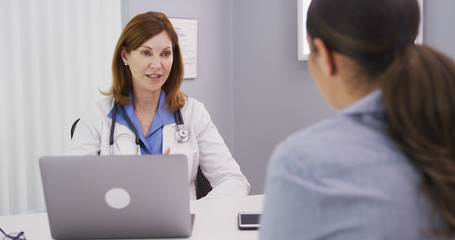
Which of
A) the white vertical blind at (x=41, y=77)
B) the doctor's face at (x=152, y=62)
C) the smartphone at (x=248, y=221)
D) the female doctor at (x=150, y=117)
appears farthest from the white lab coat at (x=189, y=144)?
the white vertical blind at (x=41, y=77)

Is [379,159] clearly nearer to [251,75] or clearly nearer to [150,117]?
[150,117]

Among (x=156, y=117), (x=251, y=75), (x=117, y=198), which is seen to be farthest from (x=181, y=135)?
(x=251, y=75)

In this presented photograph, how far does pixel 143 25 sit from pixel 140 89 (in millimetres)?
279

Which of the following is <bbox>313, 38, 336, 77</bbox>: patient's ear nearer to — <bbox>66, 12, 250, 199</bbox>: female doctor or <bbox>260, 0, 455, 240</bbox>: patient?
<bbox>260, 0, 455, 240</bbox>: patient

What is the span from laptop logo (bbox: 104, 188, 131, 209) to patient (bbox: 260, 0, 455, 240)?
1.82 feet

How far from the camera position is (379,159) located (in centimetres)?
65

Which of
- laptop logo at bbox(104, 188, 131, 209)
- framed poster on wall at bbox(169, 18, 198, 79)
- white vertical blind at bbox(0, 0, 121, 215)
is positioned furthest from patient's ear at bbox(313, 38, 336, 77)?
framed poster on wall at bbox(169, 18, 198, 79)

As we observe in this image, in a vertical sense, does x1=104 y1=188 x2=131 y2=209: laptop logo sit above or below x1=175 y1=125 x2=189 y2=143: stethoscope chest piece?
below

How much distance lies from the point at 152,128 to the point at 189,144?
0.55 ft

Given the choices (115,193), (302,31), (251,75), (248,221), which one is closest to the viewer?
(115,193)

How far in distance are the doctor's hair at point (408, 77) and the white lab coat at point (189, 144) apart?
3.91ft

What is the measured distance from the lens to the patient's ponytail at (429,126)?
65 cm

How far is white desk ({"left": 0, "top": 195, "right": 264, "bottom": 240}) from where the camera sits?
52.4 inches

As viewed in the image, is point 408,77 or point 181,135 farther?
point 181,135
